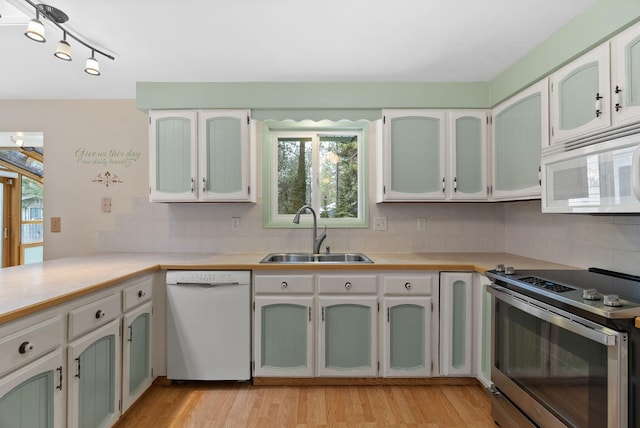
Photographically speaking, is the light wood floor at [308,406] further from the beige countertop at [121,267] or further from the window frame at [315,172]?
the window frame at [315,172]

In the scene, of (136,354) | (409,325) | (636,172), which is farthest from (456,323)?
(136,354)

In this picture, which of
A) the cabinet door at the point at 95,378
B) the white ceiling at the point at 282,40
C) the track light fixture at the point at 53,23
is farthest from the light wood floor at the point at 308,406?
the white ceiling at the point at 282,40

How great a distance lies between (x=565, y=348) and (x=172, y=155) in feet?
8.46

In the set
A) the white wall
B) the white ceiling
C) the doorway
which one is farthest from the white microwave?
the doorway

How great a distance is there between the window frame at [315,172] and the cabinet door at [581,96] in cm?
134

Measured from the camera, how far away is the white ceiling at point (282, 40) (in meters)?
1.69

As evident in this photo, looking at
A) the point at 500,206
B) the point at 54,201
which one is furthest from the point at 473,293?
the point at 54,201

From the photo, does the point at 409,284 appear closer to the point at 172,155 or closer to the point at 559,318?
the point at 559,318

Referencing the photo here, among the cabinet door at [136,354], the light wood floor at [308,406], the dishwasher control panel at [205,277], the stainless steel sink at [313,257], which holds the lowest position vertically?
the light wood floor at [308,406]

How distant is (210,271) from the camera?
2.24 meters

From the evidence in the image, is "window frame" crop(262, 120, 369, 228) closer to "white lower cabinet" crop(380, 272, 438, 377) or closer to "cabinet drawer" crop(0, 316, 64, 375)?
"white lower cabinet" crop(380, 272, 438, 377)

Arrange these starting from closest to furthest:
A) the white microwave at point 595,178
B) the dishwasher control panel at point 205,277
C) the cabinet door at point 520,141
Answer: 1. the white microwave at point 595,178
2. the cabinet door at point 520,141
3. the dishwasher control panel at point 205,277

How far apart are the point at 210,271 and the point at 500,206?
236 centimetres

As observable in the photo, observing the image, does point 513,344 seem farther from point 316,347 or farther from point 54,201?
point 54,201
